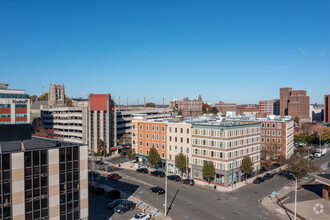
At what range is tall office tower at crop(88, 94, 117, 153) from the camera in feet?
304

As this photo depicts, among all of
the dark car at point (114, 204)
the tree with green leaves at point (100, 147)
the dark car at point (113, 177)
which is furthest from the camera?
the tree with green leaves at point (100, 147)

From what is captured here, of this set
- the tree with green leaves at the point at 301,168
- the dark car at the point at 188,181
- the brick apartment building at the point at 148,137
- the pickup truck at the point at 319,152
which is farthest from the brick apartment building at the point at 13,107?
the pickup truck at the point at 319,152

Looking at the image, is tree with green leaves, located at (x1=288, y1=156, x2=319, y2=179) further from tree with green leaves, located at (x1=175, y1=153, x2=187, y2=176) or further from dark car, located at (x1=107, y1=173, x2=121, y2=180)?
dark car, located at (x1=107, y1=173, x2=121, y2=180)

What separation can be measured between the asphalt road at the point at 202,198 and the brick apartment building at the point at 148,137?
9.46 m

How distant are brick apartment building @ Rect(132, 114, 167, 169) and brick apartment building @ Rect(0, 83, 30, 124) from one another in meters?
52.9

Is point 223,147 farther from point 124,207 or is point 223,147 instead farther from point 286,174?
point 124,207

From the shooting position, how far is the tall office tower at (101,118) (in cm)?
9262

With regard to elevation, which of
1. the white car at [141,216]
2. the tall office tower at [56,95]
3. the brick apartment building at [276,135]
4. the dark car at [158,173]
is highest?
the tall office tower at [56,95]

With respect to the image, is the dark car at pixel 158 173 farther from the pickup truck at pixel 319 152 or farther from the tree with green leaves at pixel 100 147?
the pickup truck at pixel 319 152

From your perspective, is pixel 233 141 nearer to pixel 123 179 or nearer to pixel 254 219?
pixel 254 219

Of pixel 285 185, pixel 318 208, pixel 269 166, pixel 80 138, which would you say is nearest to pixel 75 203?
pixel 318 208

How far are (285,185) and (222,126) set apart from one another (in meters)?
19.2

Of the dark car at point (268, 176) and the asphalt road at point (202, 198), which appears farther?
the dark car at point (268, 176)

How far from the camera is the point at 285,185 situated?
189 feet
